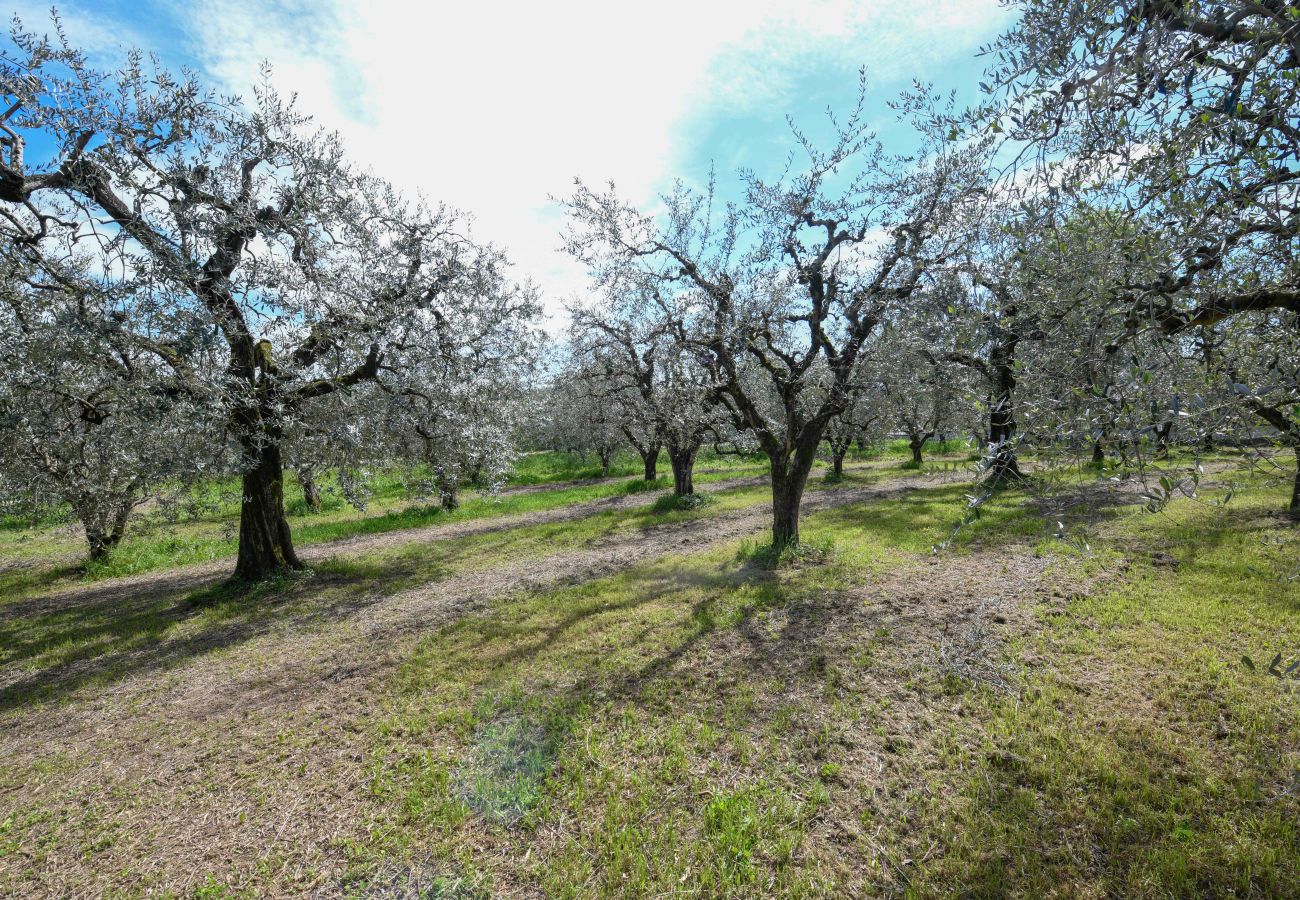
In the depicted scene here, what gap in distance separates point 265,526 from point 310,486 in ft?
26.4

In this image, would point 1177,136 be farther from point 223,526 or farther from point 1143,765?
point 223,526

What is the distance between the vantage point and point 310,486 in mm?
20312

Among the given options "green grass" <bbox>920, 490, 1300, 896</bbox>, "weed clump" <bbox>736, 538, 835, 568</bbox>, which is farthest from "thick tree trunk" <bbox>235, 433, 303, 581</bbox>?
"green grass" <bbox>920, 490, 1300, 896</bbox>

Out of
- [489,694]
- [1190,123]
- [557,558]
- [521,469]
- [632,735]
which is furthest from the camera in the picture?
[521,469]

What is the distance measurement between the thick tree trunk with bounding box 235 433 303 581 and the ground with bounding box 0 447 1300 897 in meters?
0.96

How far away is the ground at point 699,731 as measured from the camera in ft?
14.5

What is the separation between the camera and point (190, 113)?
337 inches

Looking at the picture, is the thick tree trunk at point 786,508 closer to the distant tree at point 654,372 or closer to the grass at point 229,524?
the distant tree at point 654,372

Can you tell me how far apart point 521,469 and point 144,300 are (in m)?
37.4

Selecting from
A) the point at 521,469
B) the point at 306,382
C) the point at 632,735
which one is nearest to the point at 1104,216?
the point at 632,735

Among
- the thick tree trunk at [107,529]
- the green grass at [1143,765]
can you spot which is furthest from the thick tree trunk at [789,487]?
the thick tree trunk at [107,529]

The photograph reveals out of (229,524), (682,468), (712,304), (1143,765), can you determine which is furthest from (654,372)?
(1143,765)

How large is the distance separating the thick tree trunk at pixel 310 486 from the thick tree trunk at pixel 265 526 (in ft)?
2.12

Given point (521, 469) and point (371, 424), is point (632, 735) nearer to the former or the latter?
point (371, 424)
